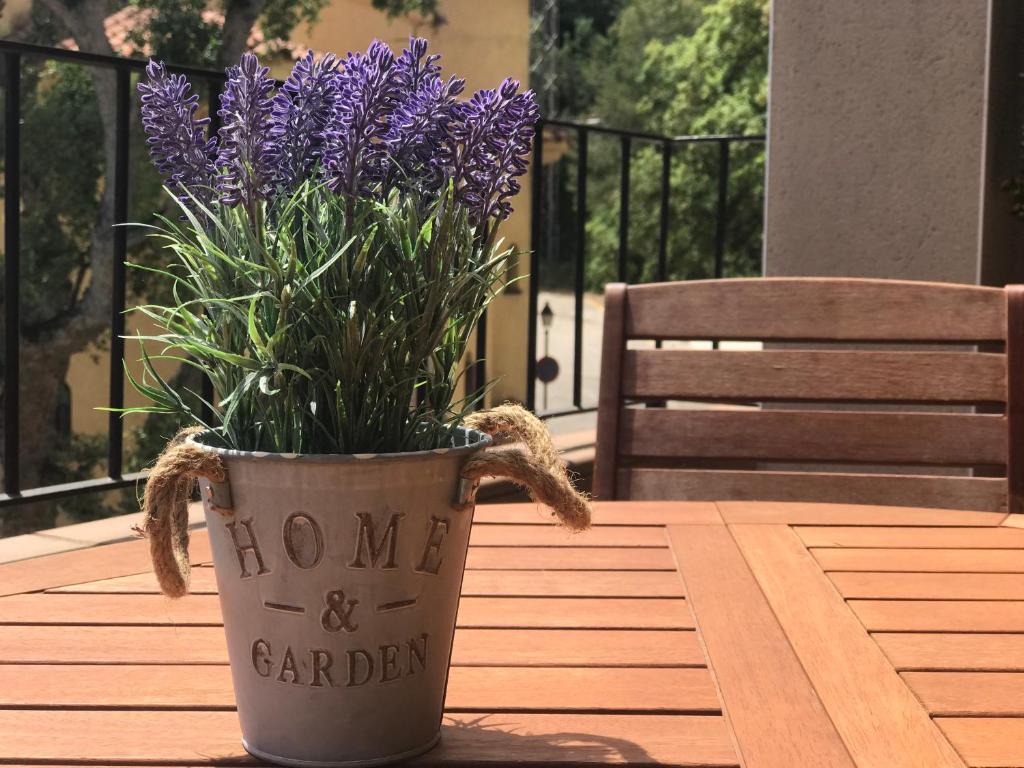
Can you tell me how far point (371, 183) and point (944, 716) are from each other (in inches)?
16.7

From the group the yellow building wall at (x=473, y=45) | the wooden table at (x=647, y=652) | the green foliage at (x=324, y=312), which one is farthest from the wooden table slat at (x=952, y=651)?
the yellow building wall at (x=473, y=45)

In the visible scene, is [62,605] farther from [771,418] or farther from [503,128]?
[771,418]

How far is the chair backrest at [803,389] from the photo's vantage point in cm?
139

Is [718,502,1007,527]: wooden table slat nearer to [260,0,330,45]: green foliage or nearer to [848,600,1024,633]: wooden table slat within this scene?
[848,600,1024,633]: wooden table slat

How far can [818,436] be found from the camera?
56.3 inches

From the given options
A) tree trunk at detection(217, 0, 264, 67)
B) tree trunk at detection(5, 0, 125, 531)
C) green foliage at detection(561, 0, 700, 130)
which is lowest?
tree trunk at detection(5, 0, 125, 531)

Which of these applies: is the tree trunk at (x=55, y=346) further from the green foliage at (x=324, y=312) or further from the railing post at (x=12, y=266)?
the green foliage at (x=324, y=312)

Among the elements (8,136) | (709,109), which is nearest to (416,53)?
(8,136)

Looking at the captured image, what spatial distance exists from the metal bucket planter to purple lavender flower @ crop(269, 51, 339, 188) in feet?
0.46

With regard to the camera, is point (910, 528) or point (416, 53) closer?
point (416, 53)

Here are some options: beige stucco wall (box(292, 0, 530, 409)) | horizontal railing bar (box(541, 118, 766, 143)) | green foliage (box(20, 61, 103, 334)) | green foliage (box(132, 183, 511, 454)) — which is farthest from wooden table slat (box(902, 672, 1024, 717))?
beige stucco wall (box(292, 0, 530, 409))

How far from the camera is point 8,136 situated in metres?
1.86

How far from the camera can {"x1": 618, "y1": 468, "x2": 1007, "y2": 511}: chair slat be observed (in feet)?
4.70

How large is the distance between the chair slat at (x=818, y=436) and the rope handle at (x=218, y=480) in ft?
2.48
